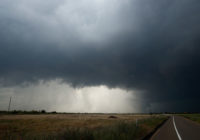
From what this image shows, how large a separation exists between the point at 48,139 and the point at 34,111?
136149 millimetres

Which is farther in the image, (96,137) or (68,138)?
(96,137)

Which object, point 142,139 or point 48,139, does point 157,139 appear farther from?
point 48,139

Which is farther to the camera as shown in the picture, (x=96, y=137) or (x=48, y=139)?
(x=96, y=137)

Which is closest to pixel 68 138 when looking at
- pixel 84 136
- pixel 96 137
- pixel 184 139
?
pixel 84 136

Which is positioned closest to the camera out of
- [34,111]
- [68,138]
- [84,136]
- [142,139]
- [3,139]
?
[3,139]

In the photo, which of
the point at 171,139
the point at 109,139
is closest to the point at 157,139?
the point at 171,139

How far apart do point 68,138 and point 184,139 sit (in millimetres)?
8049

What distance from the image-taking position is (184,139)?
11234 millimetres

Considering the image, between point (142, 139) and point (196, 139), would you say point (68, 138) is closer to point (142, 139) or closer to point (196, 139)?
point (142, 139)

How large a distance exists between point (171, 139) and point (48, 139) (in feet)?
27.3

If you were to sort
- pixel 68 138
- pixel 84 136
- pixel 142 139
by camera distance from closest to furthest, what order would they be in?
pixel 68 138 → pixel 84 136 → pixel 142 139

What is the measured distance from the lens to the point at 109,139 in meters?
9.39

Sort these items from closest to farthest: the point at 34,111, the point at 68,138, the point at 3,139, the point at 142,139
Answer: the point at 3,139, the point at 68,138, the point at 142,139, the point at 34,111

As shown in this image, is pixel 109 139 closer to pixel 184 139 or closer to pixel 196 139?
pixel 184 139
